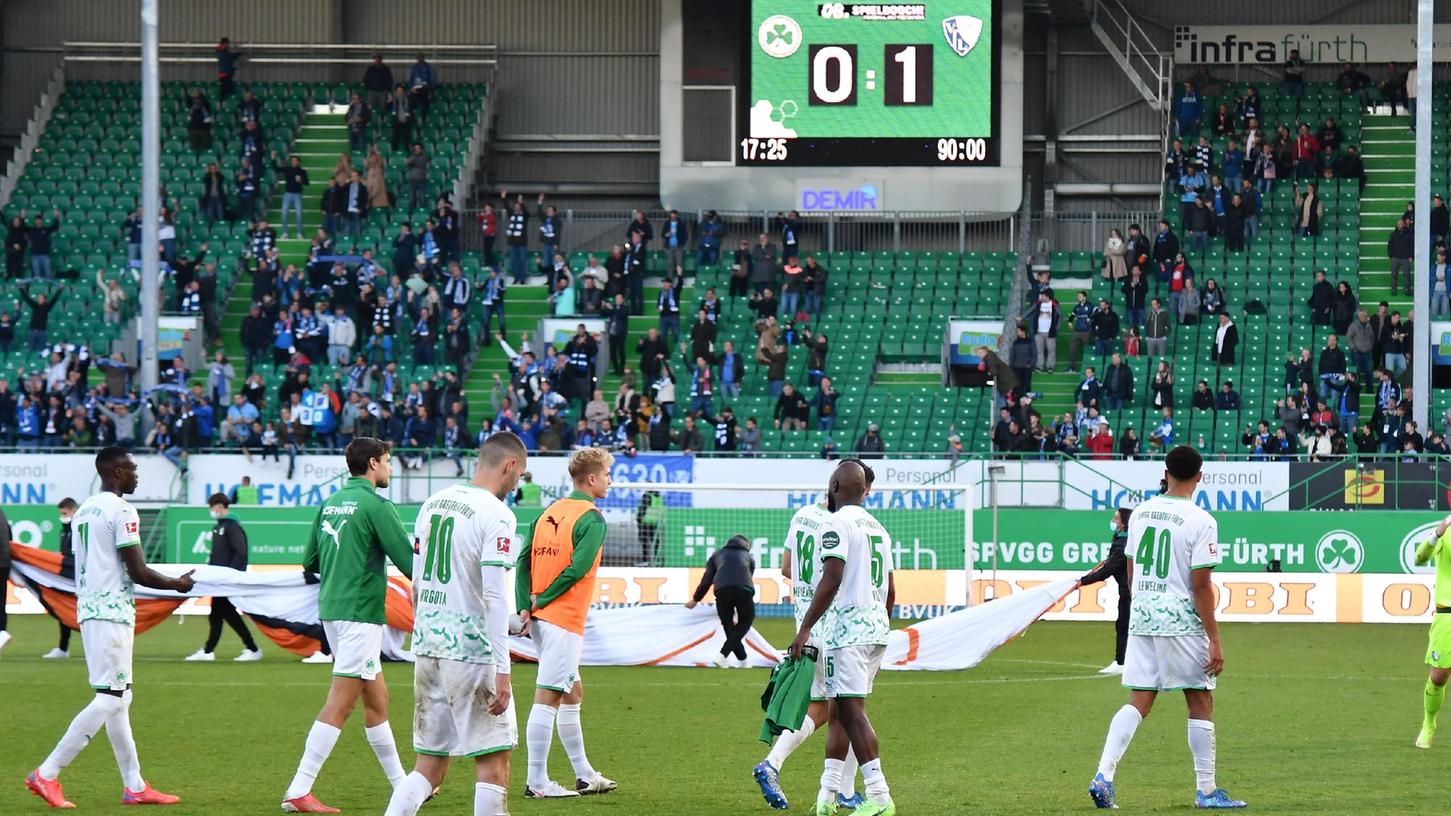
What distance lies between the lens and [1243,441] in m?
35.7

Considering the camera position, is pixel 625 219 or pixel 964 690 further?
pixel 625 219

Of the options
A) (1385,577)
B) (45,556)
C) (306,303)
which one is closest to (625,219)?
(306,303)

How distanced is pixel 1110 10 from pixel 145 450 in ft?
79.0

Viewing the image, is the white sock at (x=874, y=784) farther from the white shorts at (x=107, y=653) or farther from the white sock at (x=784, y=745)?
the white shorts at (x=107, y=653)

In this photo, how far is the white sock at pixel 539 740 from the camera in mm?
12523

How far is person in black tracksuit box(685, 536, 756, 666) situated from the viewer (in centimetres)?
2242

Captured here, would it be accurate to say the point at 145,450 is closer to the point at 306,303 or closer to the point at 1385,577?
the point at 306,303

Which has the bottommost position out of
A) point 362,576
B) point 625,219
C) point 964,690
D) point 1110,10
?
point 964,690

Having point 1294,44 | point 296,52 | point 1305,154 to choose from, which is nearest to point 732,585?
point 1305,154

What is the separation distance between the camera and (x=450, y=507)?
970 centimetres

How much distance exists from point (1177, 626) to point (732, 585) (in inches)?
431

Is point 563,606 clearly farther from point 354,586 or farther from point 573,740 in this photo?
point 354,586

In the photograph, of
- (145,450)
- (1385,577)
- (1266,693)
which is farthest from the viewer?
(145,450)

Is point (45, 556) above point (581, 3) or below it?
below
